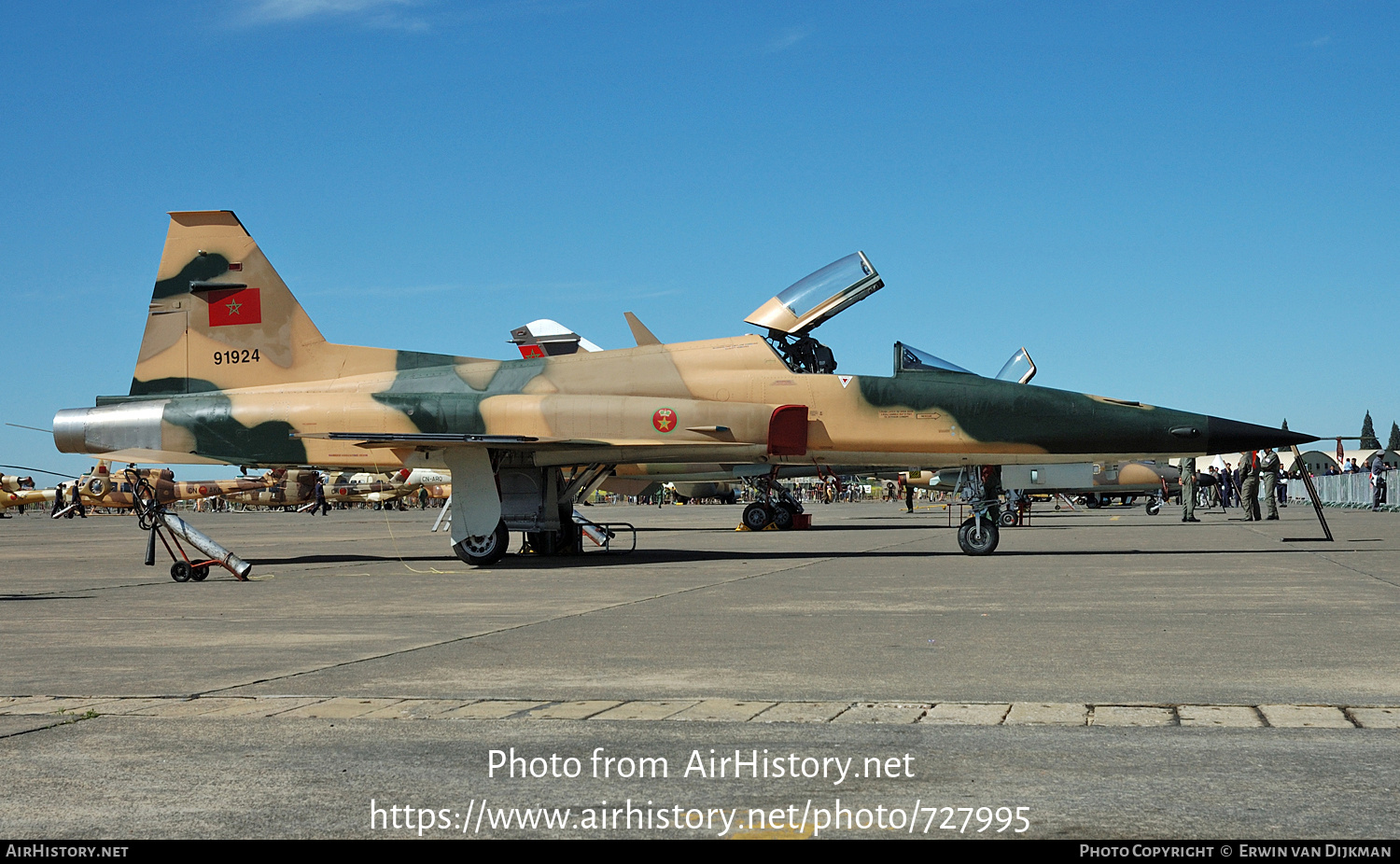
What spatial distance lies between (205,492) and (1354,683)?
68559mm

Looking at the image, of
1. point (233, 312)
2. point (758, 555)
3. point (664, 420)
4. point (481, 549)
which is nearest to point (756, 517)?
point (758, 555)

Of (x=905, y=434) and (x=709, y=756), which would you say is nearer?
(x=709, y=756)

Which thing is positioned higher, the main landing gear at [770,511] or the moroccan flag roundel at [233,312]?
the moroccan flag roundel at [233,312]

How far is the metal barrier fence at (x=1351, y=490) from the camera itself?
39.5m

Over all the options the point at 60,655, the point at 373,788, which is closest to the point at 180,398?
the point at 60,655

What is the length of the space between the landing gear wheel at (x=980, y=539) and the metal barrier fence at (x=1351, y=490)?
2503 centimetres

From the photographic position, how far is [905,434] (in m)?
16.3

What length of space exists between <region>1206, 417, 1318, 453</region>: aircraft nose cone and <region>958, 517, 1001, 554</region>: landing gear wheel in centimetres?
300

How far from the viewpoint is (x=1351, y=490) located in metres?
46.7

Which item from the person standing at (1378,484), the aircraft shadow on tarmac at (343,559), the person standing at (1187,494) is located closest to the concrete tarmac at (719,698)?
the aircraft shadow on tarmac at (343,559)

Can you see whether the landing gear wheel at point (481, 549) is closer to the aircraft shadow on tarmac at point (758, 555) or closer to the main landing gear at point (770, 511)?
the aircraft shadow on tarmac at point (758, 555)

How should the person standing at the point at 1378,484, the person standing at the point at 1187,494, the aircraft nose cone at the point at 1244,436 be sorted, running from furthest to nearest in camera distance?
the person standing at the point at 1378,484
the person standing at the point at 1187,494
the aircraft nose cone at the point at 1244,436

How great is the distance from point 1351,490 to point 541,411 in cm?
4048
